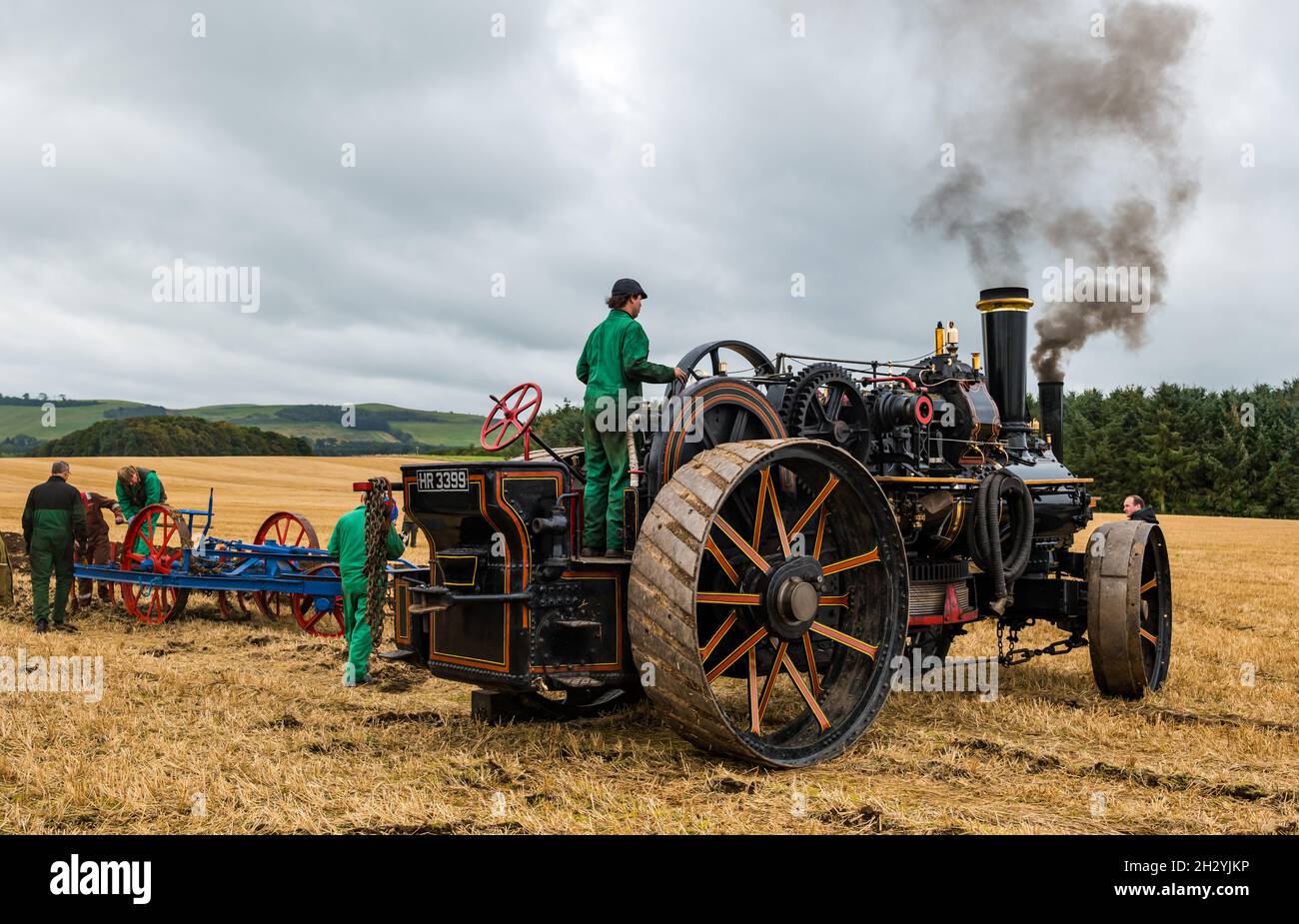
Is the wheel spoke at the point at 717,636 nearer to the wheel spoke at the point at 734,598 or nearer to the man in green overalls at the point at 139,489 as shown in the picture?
the wheel spoke at the point at 734,598

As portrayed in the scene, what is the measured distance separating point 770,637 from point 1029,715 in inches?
89.8

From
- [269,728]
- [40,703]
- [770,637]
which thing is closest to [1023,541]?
[770,637]

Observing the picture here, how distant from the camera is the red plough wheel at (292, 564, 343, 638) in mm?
9991

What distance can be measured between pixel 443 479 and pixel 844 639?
2347 mm

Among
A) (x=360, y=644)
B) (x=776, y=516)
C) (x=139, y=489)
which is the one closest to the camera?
(x=776, y=516)

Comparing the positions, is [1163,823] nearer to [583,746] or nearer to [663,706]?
[663,706]

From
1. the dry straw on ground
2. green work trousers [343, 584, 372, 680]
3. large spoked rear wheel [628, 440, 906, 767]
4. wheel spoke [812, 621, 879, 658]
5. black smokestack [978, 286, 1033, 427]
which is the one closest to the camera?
the dry straw on ground

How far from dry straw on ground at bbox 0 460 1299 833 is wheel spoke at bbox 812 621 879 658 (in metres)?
0.54

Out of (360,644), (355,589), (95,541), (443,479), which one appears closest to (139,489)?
(95,541)

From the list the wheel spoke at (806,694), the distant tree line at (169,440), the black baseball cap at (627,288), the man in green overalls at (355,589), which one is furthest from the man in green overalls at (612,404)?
the distant tree line at (169,440)

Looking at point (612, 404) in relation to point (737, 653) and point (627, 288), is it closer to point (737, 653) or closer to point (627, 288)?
point (627, 288)

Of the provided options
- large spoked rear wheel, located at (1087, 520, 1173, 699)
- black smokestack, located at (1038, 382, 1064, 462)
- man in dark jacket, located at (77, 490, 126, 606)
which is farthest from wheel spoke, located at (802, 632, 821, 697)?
man in dark jacket, located at (77, 490, 126, 606)

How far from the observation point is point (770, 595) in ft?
17.9

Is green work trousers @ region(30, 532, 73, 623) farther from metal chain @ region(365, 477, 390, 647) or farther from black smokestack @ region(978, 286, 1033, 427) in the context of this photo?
black smokestack @ region(978, 286, 1033, 427)
